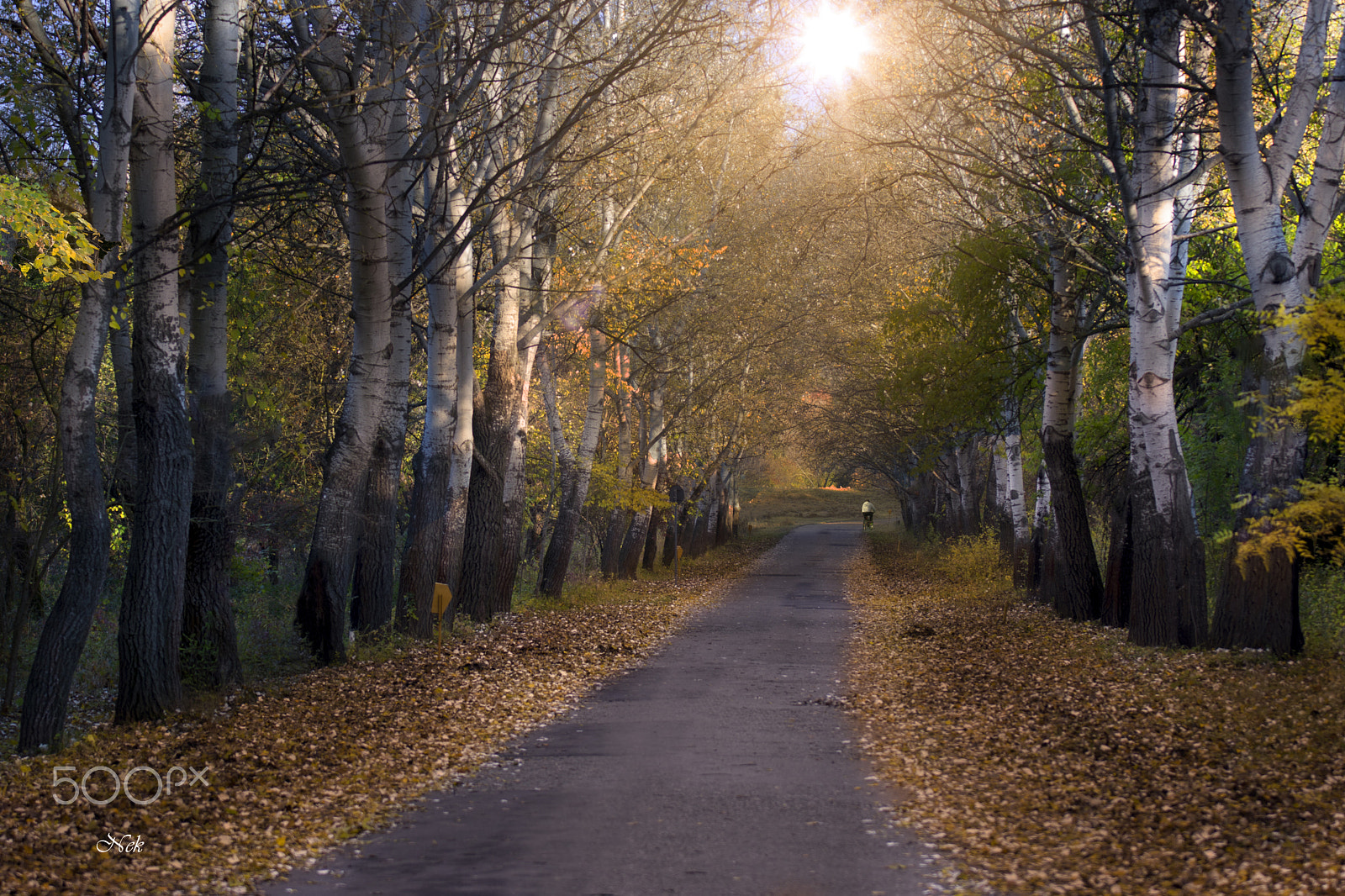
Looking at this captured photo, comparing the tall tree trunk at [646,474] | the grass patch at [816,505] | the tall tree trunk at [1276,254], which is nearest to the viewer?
the tall tree trunk at [1276,254]

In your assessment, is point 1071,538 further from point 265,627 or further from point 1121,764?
point 265,627

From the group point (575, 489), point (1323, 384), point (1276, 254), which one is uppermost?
point (1276, 254)

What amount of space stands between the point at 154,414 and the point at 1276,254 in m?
10.5

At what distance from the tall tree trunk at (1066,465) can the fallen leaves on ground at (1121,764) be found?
10.2 feet

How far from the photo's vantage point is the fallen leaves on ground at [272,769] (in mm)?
5762

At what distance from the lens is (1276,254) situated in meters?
10.7

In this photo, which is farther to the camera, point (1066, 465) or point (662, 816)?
point (1066, 465)

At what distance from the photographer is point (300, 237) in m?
16.2

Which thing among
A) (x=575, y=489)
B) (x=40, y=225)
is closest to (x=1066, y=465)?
(x=575, y=489)

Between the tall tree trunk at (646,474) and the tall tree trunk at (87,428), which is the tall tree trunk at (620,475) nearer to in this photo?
the tall tree trunk at (646,474)

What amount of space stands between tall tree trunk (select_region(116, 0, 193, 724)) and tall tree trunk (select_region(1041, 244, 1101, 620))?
1258cm

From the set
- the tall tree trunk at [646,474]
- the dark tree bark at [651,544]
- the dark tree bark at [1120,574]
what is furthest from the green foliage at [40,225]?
the dark tree bark at [651,544]

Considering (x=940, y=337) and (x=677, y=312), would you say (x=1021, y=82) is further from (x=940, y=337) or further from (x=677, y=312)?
(x=677, y=312)

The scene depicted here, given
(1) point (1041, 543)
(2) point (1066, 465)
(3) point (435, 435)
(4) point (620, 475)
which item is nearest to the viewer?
(3) point (435, 435)
